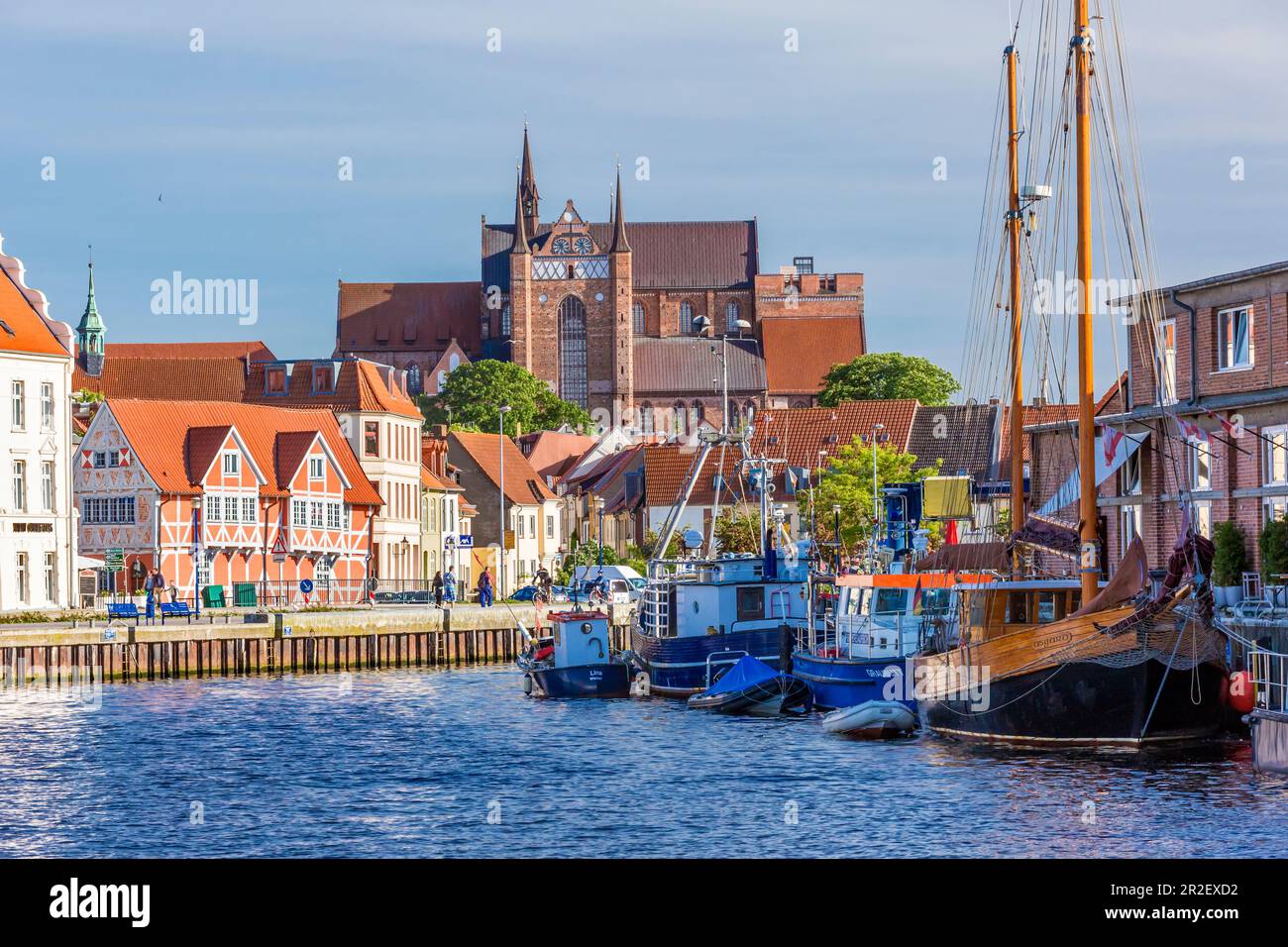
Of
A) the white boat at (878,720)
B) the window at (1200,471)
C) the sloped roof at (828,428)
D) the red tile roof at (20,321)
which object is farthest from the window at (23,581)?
the sloped roof at (828,428)

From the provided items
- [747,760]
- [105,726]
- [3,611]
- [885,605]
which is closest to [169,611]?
[3,611]

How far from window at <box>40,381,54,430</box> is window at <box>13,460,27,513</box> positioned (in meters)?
1.87

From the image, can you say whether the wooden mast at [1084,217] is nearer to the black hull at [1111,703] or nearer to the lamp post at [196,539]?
the black hull at [1111,703]

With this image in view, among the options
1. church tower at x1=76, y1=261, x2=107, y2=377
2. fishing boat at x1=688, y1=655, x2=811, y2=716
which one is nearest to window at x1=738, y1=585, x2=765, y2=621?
fishing boat at x1=688, y1=655, x2=811, y2=716

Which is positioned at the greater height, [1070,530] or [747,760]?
[1070,530]

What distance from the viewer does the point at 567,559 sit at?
120188mm

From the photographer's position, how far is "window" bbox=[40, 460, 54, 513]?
8038cm

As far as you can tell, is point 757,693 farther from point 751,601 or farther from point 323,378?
point 323,378

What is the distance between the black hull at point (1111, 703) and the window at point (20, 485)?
51.7 metres

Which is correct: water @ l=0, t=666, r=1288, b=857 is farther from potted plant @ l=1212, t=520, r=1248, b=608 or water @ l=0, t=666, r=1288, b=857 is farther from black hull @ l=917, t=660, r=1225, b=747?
potted plant @ l=1212, t=520, r=1248, b=608

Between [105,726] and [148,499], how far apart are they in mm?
46079
